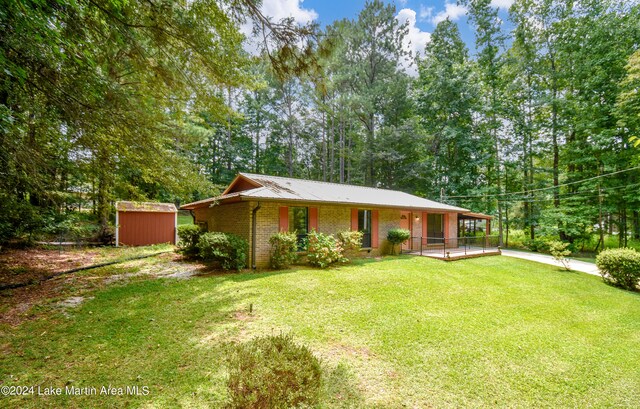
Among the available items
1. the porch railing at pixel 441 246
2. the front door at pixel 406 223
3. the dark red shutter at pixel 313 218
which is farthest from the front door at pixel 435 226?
the dark red shutter at pixel 313 218

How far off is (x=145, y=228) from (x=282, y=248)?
10.8m

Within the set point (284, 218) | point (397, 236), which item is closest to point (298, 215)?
point (284, 218)

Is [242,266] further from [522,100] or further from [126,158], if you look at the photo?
[522,100]

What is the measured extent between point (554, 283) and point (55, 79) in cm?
1505

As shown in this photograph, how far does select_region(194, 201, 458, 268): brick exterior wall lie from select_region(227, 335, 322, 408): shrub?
278 inches

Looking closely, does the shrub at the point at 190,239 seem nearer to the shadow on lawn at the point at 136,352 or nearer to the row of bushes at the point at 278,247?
the row of bushes at the point at 278,247

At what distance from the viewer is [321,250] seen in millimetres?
10008

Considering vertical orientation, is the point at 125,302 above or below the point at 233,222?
below

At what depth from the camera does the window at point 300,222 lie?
418 inches

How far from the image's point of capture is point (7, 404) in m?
2.76

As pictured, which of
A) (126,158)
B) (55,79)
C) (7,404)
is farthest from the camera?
(126,158)

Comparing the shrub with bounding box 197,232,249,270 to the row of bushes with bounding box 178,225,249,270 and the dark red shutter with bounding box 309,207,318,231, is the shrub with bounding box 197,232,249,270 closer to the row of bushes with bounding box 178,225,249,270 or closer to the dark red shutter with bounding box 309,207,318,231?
the row of bushes with bounding box 178,225,249,270

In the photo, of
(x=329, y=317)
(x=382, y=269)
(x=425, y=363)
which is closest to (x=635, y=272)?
(x=382, y=269)

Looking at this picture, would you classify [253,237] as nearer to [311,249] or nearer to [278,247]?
[278,247]
